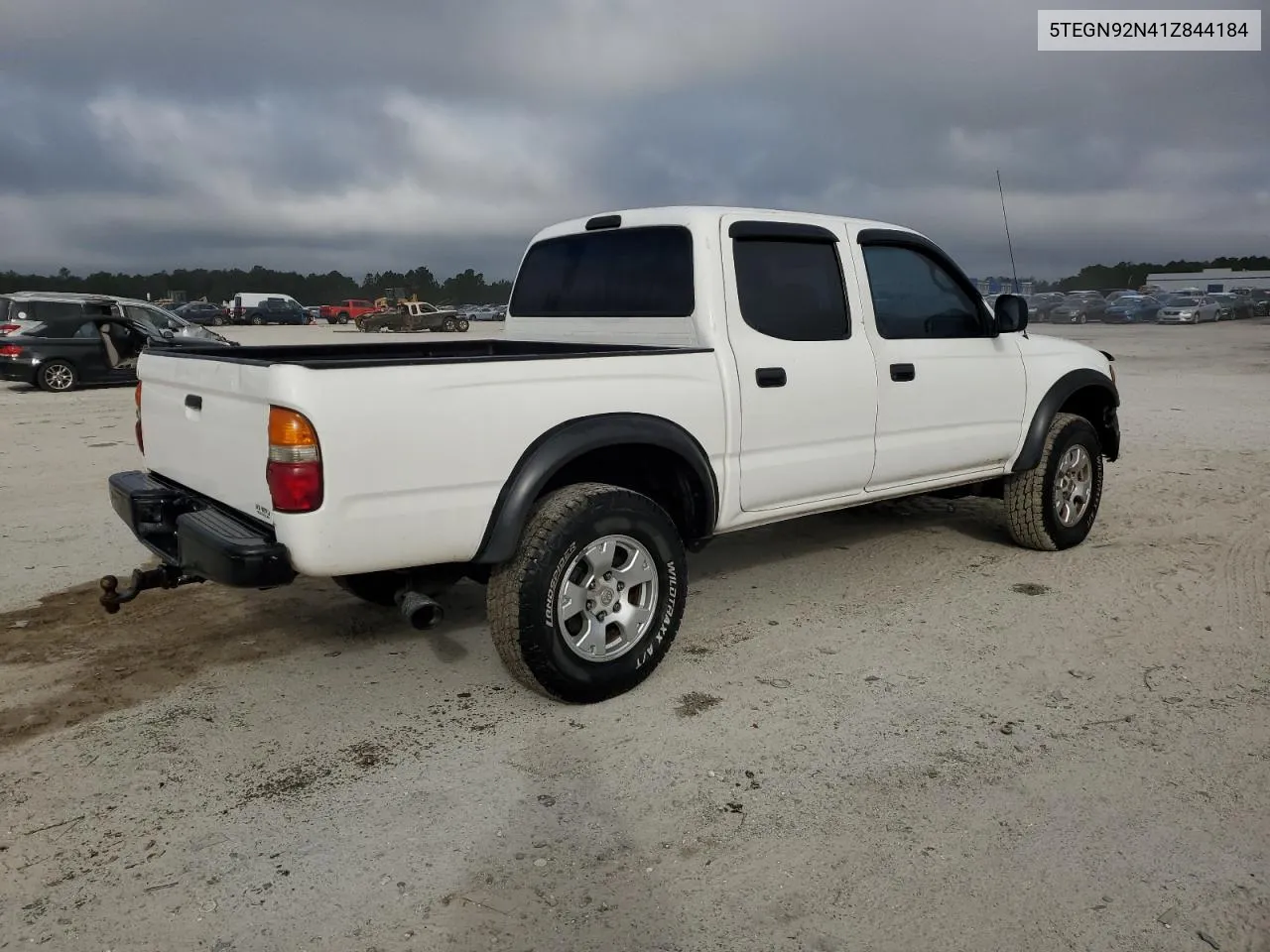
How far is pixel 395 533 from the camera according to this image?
3295 millimetres

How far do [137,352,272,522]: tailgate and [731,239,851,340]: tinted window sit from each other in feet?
6.98

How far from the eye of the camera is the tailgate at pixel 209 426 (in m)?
3.27

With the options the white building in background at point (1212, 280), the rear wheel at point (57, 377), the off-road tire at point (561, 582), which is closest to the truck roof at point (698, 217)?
the off-road tire at point (561, 582)

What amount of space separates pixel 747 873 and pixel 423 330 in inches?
1685

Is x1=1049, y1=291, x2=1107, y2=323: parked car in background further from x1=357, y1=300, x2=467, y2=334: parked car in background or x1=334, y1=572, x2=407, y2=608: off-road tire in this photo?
x1=334, y1=572, x2=407, y2=608: off-road tire

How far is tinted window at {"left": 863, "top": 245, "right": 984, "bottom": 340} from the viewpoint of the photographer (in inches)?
194

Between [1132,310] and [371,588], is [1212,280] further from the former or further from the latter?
[371,588]

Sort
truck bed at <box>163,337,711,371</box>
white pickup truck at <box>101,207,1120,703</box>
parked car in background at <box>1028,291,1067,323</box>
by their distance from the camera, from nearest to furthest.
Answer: white pickup truck at <box>101,207,1120,703</box>, truck bed at <box>163,337,711,371</box>, parked car in background at <box>1028,291,1067,323</box>

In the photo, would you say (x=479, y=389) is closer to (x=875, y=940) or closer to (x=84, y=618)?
(x=875, y=940)

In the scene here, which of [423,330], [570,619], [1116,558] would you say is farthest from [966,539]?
[423,330]

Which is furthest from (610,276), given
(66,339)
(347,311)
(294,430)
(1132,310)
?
(347,311)

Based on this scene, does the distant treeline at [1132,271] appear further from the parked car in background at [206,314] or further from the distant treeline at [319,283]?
the parked car in background at [206,314]

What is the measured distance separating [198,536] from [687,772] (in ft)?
6.11

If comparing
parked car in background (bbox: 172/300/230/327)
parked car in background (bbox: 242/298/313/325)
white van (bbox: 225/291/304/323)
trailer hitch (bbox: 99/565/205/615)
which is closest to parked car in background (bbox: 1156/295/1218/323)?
white van (bbox: 225/291/304/323)
